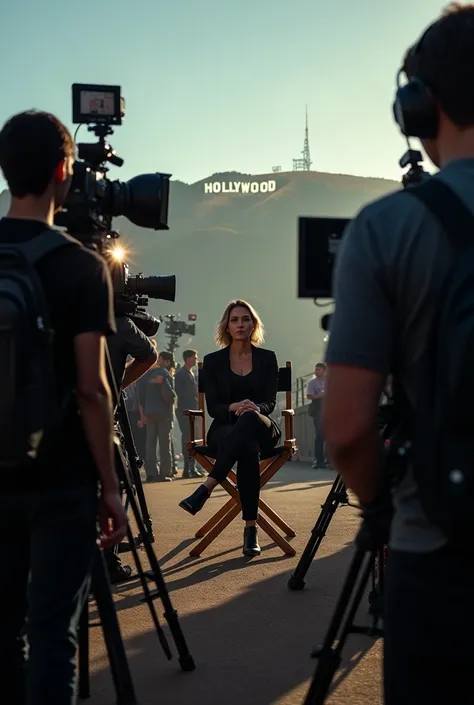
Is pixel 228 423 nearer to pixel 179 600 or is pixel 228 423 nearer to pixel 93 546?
pixel 179 600

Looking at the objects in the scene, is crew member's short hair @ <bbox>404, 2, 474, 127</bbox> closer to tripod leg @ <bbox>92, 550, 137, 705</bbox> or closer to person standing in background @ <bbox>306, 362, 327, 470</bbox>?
tripod leg @ <bbox>92, 550, 137, 705</bbox>

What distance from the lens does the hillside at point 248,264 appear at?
146 m

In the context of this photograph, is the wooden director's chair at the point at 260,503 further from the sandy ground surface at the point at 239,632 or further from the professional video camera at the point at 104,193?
the professional video camera at the point at 104,193

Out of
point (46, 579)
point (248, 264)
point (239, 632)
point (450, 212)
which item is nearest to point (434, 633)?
point (450, 212)

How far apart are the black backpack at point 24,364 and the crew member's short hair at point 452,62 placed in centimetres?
102

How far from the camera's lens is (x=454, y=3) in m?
1.62

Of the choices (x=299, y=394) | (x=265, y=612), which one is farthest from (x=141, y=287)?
A: (x=299, y=394)

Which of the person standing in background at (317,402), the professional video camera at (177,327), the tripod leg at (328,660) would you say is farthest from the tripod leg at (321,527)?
the professional video camera at (177,327)

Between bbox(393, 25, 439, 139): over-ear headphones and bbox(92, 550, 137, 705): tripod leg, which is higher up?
bbox(393, 25, 439, 139): over-ear headphones

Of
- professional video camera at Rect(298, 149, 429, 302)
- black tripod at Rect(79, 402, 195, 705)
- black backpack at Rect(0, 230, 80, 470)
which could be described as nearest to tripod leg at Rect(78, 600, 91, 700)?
black tripod at Rect(79, 402, 195, 705)

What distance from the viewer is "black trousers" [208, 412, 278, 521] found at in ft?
20.9

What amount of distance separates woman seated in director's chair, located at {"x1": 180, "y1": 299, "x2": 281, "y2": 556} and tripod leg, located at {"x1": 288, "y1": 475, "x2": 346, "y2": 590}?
117 cm

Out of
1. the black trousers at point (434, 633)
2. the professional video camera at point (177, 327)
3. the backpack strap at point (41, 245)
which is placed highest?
the backpack strap at point (41, 245)

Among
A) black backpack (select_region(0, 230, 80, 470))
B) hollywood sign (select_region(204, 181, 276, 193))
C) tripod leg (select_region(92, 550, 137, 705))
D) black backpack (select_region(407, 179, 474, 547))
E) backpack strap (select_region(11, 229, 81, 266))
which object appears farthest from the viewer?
hollywood sign (select_region(204, 181, 276, 193))
